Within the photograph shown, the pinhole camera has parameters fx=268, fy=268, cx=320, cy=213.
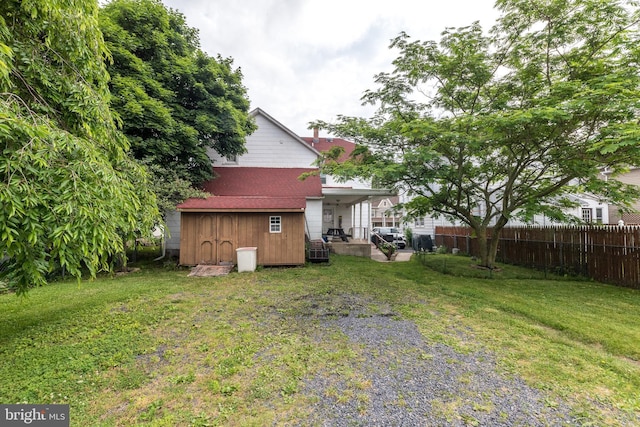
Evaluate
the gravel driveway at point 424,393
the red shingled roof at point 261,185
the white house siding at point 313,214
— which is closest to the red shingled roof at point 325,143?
the red shingled roof at point 261,185

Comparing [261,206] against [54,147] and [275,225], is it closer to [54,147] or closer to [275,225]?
[275,225]

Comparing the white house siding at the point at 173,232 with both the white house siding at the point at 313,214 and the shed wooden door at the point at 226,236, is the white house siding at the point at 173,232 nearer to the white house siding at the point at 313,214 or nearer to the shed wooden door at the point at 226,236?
the shed wooden door at the point at 226,236

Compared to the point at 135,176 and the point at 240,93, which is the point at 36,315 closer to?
the point at 135,176

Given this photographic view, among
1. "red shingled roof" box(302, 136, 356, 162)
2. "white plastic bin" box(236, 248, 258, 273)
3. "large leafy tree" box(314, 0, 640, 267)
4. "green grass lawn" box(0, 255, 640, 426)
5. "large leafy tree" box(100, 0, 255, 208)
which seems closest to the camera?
"green grass lawn" box(0, 255, 640, 426)

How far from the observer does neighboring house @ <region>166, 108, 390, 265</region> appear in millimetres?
10383

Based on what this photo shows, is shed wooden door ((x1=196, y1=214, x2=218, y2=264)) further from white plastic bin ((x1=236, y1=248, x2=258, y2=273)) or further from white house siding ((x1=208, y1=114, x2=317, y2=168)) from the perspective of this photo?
white house siding ((x1=208, y1=114, x2=317, y2=168))

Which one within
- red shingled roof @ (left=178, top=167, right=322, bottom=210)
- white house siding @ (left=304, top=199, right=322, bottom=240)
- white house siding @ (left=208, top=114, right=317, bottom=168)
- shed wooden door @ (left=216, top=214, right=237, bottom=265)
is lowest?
shed wooden door @ (left=216, top=214, right=237, bottom=265)

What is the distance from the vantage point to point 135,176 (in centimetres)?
491

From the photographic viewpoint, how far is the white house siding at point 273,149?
15.4 m

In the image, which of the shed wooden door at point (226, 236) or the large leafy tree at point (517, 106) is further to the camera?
the shed wooden door at point (226, 236)

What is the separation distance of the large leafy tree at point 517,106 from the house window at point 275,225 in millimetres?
2955

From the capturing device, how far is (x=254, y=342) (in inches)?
163

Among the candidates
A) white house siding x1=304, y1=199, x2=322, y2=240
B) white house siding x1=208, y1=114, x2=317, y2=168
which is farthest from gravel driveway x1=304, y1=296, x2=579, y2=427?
white house siding x1=208, y1=114, x2=317, y2=168

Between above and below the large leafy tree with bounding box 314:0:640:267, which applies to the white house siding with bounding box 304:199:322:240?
below
